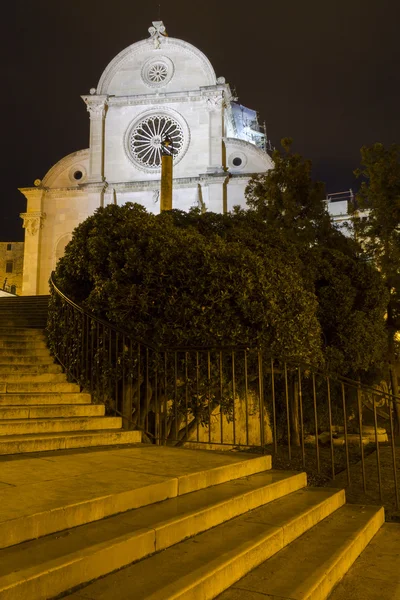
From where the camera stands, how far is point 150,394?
7730 mm

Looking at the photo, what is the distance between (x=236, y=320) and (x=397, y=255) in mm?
10134

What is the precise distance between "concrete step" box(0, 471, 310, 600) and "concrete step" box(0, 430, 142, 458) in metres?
1.86

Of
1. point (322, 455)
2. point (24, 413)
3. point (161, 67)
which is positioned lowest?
point (322, 455)

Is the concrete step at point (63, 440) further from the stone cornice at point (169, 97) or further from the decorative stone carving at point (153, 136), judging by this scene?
the stone cornice at point (169, 97)

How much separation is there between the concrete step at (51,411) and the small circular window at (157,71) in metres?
29.6

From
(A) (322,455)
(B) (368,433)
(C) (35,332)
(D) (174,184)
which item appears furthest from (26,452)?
(D) (174,184)

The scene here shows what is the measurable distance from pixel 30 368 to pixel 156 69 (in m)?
29.4

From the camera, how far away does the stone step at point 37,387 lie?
6.80 m

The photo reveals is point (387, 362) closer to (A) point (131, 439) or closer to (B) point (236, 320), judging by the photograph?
(B) point (236, 320)

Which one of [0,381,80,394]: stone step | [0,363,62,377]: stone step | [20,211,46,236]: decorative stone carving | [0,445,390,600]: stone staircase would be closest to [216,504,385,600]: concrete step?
[0,445,390,600]: stone staircase

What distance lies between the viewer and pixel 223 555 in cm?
310

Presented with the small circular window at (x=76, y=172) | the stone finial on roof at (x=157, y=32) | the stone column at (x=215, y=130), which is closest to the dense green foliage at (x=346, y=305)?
the stone column at (x=215, y=130)

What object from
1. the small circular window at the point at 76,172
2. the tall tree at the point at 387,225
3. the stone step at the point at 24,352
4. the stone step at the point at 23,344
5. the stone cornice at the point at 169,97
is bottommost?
the stone step at the point at 24,352

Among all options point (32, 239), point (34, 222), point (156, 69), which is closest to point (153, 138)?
point (156, 69)
